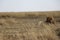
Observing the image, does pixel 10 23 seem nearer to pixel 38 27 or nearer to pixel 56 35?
pixel 38 27

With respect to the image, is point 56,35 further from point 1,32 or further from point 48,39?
point 1,32

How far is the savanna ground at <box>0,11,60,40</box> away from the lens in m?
0.68

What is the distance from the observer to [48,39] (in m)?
0.67

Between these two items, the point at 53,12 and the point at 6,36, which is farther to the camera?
the point at 53,12

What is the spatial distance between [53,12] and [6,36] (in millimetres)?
337

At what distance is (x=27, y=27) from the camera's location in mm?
730

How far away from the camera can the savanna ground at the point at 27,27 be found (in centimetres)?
68

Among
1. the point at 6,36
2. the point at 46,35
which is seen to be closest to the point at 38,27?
the point at 46,35
